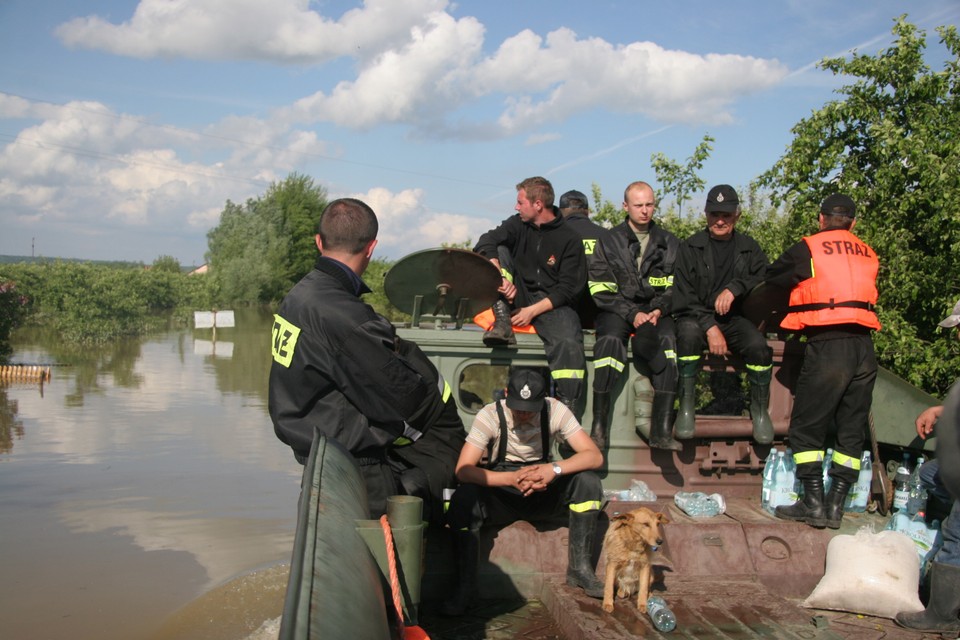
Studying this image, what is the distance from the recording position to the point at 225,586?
8.44 metres

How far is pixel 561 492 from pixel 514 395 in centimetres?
73

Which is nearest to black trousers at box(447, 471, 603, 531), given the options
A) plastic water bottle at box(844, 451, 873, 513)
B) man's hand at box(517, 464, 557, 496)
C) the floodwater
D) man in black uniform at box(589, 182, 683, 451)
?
man's hand at box(517, 464, 557, 496)

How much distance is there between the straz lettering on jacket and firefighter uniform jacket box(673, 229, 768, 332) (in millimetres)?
3699

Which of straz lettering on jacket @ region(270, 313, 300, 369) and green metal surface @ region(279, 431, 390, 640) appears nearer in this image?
green metal surface @ region(279, 431, 390, 640)

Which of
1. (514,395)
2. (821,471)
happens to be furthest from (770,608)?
(514,395)

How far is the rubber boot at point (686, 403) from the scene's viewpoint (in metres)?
6.21

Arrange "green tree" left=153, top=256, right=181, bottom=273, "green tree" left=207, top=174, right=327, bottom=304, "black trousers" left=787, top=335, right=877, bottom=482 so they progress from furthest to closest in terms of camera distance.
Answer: "green tree" left=153, top=256, right=181, bottom=273 → "green tree" left=207, top=174, right=327, bottom=304 → "black trousers" left=787, top=335, right=877, bottom=482

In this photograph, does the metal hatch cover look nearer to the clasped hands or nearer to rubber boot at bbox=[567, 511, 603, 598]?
the clasped hands

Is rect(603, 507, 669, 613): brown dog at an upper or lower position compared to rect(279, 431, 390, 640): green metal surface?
lower

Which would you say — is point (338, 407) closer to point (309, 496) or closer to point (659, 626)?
point (309, 496)

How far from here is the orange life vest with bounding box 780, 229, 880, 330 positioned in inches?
233

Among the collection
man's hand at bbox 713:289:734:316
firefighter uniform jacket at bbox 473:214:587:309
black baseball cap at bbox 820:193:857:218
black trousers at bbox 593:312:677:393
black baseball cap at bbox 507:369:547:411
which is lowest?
black baseball cap at bbox 507:369:547:411

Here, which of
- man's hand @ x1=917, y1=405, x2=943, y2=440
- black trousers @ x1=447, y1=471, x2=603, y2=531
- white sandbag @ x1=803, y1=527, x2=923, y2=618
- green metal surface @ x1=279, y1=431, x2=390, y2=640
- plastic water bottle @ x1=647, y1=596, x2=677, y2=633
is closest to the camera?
green metal surface @ x1=279, y1=431, x2=390, y2=640

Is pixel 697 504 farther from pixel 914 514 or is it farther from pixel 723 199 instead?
pixel 723 199
